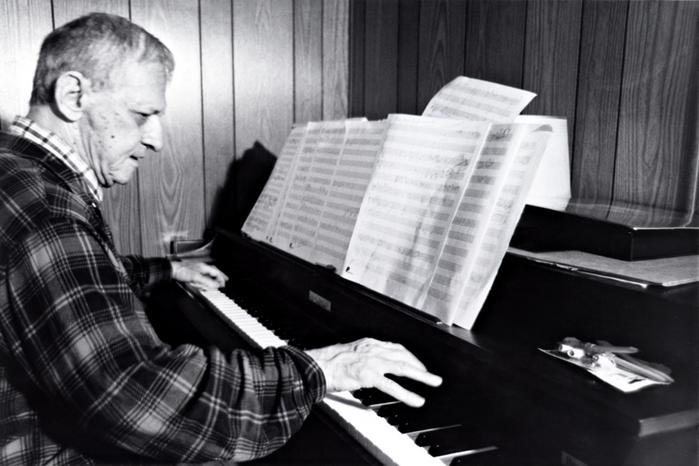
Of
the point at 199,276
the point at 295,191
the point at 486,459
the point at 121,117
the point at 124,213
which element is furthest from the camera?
the point at 124,213

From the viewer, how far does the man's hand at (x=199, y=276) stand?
2.06 meters

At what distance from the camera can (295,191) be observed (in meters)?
1.96

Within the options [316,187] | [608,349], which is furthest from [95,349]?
[316,187]

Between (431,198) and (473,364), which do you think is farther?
(431,198)

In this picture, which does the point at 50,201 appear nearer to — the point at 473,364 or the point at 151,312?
the point at 473,364

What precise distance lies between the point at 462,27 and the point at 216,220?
4.37 ft

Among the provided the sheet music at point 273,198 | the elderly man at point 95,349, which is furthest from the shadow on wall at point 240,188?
the elderly man at point 95,349

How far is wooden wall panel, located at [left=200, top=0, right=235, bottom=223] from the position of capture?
2.57 m

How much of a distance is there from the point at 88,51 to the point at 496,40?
123 cm

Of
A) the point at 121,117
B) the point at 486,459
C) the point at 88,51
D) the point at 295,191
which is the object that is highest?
the point at 88,51

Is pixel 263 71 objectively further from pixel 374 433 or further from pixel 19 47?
pixel 374 433

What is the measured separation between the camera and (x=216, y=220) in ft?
8.82

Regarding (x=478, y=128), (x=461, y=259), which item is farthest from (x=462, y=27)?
(x=461, y=259)

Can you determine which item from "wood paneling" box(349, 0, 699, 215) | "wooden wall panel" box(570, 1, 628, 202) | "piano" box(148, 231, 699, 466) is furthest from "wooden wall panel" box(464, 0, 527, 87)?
"piano" box(148, 231, 699, 466)
